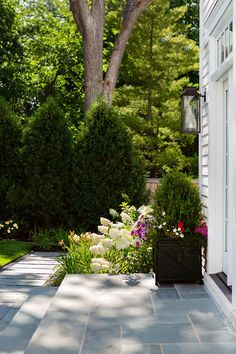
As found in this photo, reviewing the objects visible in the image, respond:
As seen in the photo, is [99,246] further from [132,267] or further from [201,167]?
[201,167]

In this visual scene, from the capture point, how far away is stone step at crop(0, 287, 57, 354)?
3766mm

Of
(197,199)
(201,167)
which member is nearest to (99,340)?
(197,199)

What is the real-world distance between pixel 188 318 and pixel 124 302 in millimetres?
668

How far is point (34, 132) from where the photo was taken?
34.3 ft

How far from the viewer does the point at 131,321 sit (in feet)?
12.7

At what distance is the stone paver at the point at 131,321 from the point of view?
327cm

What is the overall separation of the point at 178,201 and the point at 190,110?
112 cm

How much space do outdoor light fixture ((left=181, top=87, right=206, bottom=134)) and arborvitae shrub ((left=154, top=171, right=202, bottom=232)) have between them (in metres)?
0.69

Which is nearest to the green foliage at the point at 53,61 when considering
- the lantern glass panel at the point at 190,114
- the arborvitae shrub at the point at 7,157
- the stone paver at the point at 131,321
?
the arborvitae shrub at the point at 7,157

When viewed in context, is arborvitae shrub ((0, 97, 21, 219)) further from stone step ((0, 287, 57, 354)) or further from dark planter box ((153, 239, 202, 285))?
dark planter box ((153, 239, 202, 285))

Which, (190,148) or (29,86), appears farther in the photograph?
(190,148)

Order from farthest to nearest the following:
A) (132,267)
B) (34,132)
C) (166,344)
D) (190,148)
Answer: (190,148), (34,132), (132,267), (166,344)

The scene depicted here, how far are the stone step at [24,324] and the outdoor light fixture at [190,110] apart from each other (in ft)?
7.49

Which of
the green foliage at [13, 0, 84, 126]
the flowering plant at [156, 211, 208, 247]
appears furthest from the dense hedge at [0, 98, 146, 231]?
the green foliage at [13, 0, 84, 126]
